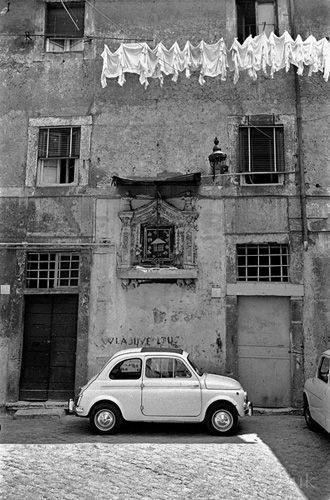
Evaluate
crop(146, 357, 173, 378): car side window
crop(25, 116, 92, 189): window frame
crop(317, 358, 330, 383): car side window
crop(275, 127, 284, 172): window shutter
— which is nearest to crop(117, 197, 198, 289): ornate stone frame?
crop(25, 116, 92, 189): window frame

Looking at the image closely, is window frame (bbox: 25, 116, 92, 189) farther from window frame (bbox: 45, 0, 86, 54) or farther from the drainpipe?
the drainpipe

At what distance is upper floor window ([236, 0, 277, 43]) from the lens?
42.1 ft

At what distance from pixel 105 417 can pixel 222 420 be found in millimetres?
2150

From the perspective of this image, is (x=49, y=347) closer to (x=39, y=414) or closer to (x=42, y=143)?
(x=39, y=414)

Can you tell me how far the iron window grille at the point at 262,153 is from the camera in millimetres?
12023

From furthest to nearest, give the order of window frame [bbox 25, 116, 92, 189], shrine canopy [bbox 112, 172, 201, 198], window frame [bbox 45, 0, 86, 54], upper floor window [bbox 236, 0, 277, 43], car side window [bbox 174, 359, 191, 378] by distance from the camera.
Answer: window frame [bbox 45, 0, 86, 54] → upper floor window [bbox 236, 0, 277, 43] → window frame [bbox 25, 116, 92, 189] → shrine canopy [bbox 112, 172, 201, 198] → car side window [bbox 174, 359, 191, 378]

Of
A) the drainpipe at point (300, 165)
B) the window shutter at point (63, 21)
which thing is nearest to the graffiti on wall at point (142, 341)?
the drainpipe at point (300, 165)

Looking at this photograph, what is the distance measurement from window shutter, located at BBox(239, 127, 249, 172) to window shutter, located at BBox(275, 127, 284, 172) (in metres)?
0.78

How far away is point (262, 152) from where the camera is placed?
12.1 meters

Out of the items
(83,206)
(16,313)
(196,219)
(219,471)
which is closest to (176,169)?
(196,219)

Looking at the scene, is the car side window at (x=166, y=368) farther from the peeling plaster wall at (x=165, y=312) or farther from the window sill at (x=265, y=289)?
the window sill at (x=265, y=289)

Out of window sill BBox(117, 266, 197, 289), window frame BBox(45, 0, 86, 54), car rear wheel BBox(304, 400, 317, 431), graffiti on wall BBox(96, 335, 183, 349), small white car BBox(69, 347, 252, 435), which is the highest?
window frame BBox(45, 0, 86, 54)

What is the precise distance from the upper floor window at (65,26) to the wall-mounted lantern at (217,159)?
4.96 meters

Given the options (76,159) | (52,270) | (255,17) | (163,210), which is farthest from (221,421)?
(255,17)
